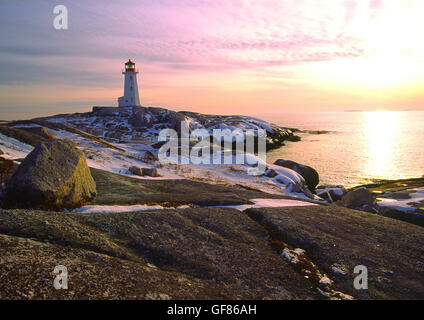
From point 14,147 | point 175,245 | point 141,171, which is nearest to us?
point 175,245

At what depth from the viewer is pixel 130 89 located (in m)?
108

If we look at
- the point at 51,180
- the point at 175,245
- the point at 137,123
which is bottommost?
the point at 175,245

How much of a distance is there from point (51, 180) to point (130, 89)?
103 m

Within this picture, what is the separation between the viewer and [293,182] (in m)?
37.6

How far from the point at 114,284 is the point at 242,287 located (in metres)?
3.84

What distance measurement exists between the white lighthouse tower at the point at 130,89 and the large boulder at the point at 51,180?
9581cm

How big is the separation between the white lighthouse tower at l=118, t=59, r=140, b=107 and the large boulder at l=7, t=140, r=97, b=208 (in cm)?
9581

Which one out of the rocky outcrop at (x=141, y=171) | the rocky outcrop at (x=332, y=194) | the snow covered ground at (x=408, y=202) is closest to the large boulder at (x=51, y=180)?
the rocky outcrop at (x=141, y=171)

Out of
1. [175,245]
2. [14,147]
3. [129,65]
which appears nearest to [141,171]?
[14,147]

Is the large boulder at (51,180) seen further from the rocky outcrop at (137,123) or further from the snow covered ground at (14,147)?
the rocky outcrop at (137,123)

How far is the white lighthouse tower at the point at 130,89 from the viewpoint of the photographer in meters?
102

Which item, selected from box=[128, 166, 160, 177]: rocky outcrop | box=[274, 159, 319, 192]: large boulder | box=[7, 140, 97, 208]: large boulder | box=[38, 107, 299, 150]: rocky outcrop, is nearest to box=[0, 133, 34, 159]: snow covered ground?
box=[128, 166, 160, 177]: rocky outcrop

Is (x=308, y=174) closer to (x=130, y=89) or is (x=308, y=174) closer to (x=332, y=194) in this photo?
(x=332, y=194)

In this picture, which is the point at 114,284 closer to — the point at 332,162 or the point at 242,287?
the point at 242,287
